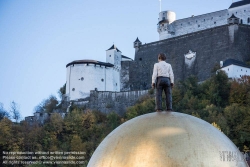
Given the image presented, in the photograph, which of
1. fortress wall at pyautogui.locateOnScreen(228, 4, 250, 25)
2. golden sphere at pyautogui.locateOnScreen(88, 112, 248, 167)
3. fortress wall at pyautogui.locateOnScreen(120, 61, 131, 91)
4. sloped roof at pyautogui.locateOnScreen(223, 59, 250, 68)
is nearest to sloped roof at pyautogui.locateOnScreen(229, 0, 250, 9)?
fortress wall at pyautogui.locateOnScreen(228, 4, 250, 25)

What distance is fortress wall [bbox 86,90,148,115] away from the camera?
56031 millimetres

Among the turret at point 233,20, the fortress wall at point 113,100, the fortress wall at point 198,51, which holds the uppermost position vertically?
the turret at point 233,20

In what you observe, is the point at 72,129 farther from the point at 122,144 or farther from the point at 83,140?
the point at 122,144

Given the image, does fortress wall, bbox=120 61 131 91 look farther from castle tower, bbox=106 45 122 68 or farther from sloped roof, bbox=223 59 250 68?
sloped roof, bbox=223 59 250 68

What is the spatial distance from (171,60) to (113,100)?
30.1 feet

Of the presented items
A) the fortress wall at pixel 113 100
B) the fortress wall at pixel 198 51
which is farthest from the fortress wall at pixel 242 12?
the fortress wall at pixel 113 100

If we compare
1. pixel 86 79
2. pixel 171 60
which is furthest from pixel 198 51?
pixel 86 79

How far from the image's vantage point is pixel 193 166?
15.6 feet

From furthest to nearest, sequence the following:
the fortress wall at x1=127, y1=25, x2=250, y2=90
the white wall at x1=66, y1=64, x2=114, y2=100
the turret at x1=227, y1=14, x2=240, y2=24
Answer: the turret at x1=227, y1=14, x2=240, y2=24, the white wall at x1=66, y1=64, x2=114, y2=100, the fortress wall at x1=127, y1=25, x2=250, y2=90

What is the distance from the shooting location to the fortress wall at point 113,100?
5603 cm

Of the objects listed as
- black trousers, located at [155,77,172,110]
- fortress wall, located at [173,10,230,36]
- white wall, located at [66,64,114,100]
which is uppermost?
fortress wall, located at [173,10,230,36]

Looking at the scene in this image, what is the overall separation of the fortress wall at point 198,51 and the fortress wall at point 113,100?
536 centimetres

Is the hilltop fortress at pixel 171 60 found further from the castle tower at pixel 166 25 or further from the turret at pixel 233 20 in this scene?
the castle tower at pixel 166 25

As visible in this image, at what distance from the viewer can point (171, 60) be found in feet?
203
